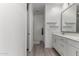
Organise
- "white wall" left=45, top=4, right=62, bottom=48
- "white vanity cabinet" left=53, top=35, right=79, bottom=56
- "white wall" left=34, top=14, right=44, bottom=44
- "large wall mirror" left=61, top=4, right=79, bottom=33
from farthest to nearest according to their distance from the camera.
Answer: "white wall" left=34, top=14, right=44, bottom=44, "white wall" left=45, top=4, right=62, bottom=48, "large wall mirror" left=61, top=4, right=79, bottom=33, "white vanity cabinet" left=53, top=35, right=79, bottom=56

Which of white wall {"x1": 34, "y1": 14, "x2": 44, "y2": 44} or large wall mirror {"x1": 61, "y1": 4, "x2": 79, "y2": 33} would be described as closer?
large wall mirror {"x1": 61, "y1": 4, "x2": 79, "y2": 33}

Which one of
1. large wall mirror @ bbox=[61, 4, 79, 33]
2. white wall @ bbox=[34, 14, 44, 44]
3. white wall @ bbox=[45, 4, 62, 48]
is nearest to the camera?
large wall mirror @ bbox=[61, 4, 79, 33]

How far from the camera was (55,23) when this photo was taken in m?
5.28

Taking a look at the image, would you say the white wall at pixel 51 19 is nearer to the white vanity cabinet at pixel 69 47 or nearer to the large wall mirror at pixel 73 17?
the large wall mirror at pixel 73 17

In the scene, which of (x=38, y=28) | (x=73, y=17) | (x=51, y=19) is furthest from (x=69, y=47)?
(x=38, y=28)

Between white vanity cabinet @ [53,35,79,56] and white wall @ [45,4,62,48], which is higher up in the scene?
white wall @ [45,4,62,48]

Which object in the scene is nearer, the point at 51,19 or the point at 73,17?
the point at 73,17

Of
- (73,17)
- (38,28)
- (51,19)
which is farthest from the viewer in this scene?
(38,28)

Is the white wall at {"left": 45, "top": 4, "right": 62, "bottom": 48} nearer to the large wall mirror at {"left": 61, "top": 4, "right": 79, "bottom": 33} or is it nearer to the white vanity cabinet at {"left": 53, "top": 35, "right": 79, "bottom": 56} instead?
the large wall mirror at {"left": 61, "top": 4, "right": 79, "bottom": 33}

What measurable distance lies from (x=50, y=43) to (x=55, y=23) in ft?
4.12

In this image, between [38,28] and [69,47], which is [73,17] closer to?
[69,47]

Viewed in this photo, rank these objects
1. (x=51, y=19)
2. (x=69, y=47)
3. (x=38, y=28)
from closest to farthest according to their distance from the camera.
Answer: (x=69, y=47), (x=51, y=19), (x=38, y=28)

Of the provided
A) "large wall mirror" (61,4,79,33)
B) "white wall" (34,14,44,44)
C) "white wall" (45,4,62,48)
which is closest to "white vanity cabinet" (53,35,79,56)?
"large wall mirror" (61,4,79,33)

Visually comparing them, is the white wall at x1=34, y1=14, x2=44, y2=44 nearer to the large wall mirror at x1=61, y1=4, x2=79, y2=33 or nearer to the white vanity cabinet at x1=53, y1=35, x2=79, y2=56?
the large wall mirror at x1=61, y1=4, x2=79, y2=33
